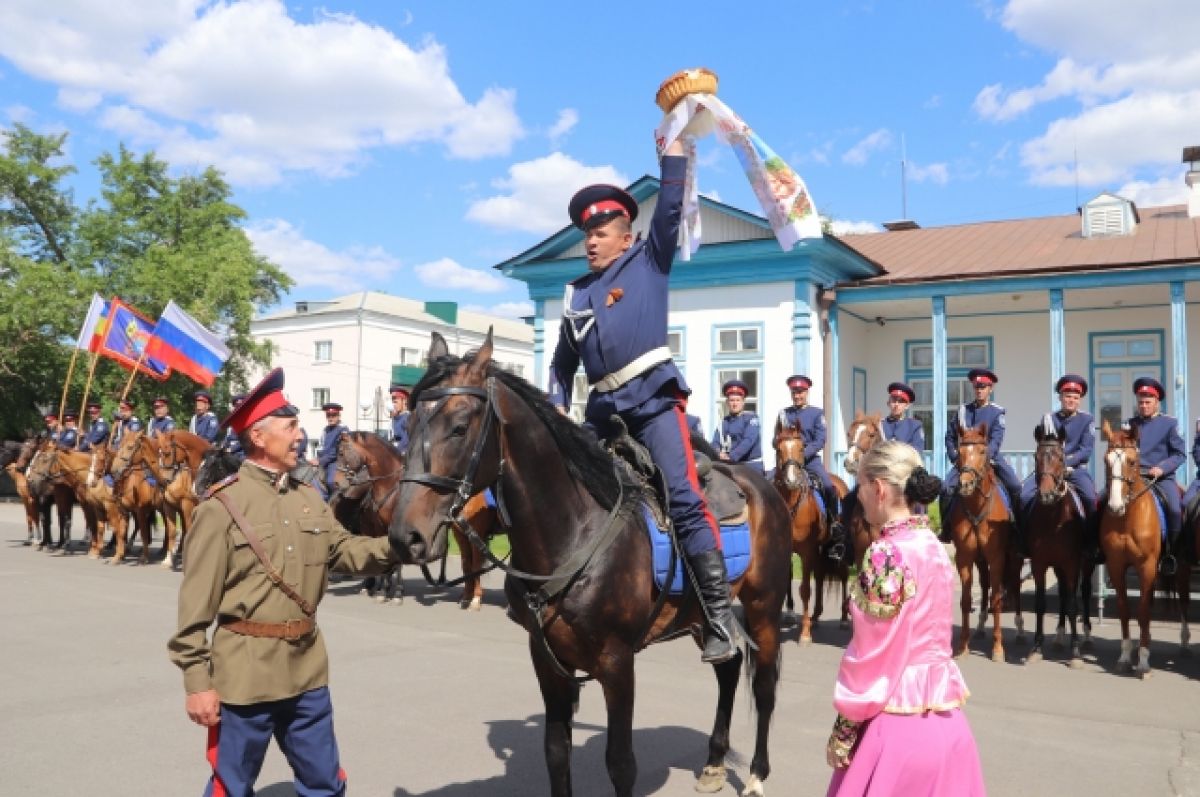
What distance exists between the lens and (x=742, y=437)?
11.8 m

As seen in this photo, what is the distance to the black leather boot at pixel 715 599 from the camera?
4.57 m

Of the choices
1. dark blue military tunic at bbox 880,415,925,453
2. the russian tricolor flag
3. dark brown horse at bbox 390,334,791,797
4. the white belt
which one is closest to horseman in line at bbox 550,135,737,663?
the white belt

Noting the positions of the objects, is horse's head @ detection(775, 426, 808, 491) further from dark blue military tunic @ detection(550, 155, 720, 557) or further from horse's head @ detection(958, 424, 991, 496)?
dark blue military tunic @ detection(550, 155, 720, 557)

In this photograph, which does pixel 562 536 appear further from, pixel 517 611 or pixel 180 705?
pixel 180 705

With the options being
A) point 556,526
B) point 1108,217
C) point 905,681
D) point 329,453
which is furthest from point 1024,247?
point 905,681

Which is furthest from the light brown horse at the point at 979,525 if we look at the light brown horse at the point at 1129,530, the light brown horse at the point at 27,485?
the light brown horse at the point at 27,485

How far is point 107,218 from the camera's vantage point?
3762cm

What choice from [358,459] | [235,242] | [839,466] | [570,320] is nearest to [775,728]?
[570,320]

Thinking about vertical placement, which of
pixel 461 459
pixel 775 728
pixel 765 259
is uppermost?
pixel 765 259

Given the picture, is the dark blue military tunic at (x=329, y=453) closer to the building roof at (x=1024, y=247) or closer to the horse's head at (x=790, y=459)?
the horse's head at (x=790, y=459)

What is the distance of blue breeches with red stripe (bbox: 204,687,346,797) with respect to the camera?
3.48 metres

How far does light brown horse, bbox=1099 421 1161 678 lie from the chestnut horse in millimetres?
2728

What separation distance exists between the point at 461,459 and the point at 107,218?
130 feet

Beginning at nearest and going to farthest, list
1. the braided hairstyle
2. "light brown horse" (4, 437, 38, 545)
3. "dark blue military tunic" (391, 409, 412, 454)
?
the braided hairstyle → "dark blue military tunic" (391, 409, 412, 454) → "light brown horse" (4, 437, 38, 545)
